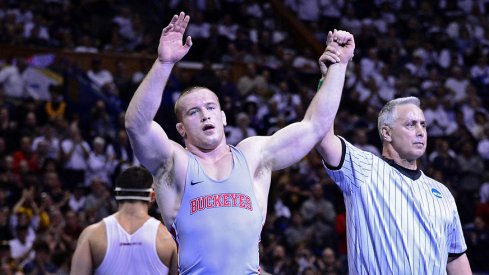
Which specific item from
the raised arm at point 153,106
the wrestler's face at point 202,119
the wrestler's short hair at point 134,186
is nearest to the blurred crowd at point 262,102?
the wrestler's short hair at point 134,186

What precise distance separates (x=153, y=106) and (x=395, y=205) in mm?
1900

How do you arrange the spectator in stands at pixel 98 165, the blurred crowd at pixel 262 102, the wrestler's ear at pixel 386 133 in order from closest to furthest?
the wrestler's ear at pixel 386 133 → the blurred crowd at pixel 262 102 → the spectator in stands at pixel 98 165

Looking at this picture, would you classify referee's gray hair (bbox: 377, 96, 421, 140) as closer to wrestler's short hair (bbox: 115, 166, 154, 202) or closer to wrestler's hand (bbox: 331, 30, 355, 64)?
wrestler's hand (bbox: 331, 30, 355, 64)

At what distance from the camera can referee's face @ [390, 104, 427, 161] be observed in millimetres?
6043

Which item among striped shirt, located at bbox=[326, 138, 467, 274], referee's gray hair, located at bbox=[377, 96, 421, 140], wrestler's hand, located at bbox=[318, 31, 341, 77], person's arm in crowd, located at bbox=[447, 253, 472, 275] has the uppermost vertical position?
wrestler's hand, located at bbox=[318, 31, 341, 77]

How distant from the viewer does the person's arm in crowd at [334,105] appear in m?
5.31

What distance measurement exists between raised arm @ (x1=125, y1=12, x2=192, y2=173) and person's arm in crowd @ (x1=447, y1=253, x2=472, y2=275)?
235 cm

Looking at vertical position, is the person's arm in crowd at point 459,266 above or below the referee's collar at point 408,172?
below

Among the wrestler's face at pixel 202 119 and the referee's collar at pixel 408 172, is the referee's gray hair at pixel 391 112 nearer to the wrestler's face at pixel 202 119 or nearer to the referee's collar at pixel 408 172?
the referee's collar at pixel 408 172

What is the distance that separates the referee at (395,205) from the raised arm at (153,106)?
1.07 m

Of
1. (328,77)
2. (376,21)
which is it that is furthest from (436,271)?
(376,21)

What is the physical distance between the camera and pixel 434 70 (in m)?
19.9

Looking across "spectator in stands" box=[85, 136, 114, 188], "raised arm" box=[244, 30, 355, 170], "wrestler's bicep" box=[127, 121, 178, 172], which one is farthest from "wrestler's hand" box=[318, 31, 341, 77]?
"spectator in stands" box=[85, 136, 114, 188]

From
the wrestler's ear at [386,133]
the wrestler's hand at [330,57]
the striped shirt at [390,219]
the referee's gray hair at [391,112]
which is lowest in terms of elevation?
the striped shirt at [390,219]
